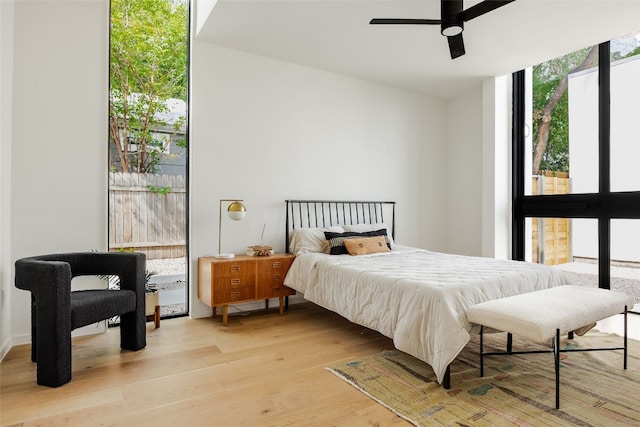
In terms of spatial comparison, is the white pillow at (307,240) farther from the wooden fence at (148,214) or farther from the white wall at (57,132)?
the white wall at (57,132)

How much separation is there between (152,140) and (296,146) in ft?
5.13

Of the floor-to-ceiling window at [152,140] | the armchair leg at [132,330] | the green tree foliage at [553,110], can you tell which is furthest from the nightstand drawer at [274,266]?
the green tree foliage at [553,110]

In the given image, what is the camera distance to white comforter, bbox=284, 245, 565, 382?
2.22 m

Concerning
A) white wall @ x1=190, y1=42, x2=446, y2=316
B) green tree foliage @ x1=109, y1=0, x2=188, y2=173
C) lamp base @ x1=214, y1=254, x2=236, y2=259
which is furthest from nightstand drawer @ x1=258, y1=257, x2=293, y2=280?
green tree foliage @ x1=109, y1=0, x2=188, y2=173

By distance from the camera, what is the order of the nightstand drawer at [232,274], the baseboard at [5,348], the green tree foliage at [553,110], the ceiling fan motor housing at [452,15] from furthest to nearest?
the green tree foliage at [553,110] < the nightstand drawer at [232,274] < the baseboard at [5,348] < the ceiling fan motor housing at [452,15]

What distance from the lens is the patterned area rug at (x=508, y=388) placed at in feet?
6.31

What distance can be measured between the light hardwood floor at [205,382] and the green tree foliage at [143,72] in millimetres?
1790

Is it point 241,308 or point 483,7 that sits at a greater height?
point 483,7

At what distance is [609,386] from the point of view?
2.25 meters

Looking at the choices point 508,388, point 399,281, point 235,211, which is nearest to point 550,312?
point 508,388

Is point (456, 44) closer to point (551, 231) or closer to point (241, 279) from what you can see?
point (241, 279)

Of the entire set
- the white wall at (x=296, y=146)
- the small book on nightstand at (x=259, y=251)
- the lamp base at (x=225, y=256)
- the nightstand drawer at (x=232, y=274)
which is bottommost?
the nightstand drawer at (x=232, y=274)

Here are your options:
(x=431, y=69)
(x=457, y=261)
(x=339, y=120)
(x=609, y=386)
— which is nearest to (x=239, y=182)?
(x=339, y=120)

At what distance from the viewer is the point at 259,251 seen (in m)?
3.76
